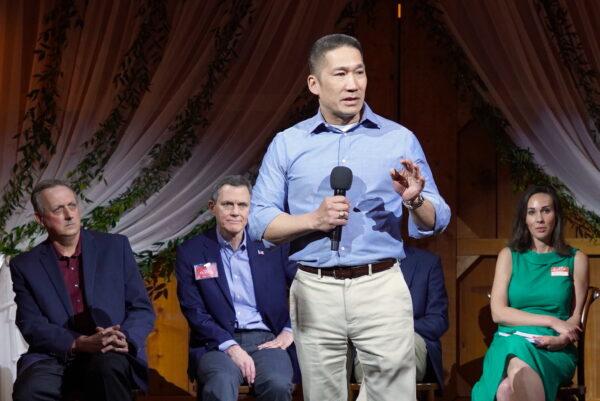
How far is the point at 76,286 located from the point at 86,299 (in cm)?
8

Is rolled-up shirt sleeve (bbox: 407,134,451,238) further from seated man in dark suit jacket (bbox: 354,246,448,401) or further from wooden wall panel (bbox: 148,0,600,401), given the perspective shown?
wooden wall panel (bbox: 148,0,600,401)

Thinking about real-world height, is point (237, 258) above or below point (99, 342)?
above

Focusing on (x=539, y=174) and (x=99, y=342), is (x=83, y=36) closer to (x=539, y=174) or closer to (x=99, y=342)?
(x=99, y=342)

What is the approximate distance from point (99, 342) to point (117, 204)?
1.05 m

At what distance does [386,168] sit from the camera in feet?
8.48

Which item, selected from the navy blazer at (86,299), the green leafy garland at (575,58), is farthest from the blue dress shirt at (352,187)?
the green leafy garland at (575,58)

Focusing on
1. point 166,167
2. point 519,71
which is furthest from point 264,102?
point 519,71

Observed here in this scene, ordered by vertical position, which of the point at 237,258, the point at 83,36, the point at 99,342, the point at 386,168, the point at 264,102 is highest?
the point at 83,36

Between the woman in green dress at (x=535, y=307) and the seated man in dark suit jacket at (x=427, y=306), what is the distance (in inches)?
8.8

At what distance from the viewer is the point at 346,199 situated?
237 centimetres

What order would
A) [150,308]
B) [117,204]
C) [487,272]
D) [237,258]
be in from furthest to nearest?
[487,272] → [117,204] → [237,258] → [150,308]

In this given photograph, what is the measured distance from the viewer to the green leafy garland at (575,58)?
475cm

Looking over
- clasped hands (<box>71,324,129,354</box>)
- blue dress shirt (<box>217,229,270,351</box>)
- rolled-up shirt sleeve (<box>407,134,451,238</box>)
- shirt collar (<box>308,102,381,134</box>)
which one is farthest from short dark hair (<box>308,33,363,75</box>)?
blue dress shirt (<box>217,229,270,351</box>)

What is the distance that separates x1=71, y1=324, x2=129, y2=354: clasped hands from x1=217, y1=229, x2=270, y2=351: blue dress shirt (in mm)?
651
